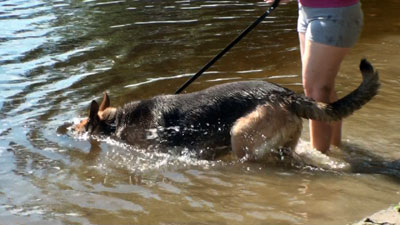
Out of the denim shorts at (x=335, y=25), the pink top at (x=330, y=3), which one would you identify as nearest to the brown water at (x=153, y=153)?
the denim shorts at (x=335, y=25)

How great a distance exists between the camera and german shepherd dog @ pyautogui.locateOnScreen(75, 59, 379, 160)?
5.54 meters

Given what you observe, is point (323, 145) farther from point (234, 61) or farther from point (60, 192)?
point (234, 61)

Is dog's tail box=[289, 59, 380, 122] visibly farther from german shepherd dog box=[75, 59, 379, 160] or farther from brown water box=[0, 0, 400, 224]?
brown water box=[0, 0, 400, 224]

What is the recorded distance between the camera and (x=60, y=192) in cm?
538

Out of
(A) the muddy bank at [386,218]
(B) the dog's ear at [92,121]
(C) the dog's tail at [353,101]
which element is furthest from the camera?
(B) the dog's ear at [92,121]

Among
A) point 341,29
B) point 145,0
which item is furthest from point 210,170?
point 145,0

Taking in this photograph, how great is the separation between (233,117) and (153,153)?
1057 mm

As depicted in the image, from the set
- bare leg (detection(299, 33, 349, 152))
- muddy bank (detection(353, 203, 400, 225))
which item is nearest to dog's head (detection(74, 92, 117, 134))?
bare leg (detection(299, 33, 349, 152))

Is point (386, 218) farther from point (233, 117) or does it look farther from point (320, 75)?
point (233, 117)

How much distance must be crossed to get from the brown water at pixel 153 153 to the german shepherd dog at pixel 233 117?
0.19m

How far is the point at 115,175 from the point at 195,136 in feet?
2.97

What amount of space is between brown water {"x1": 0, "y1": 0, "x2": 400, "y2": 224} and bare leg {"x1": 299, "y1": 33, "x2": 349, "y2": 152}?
279 millimetres

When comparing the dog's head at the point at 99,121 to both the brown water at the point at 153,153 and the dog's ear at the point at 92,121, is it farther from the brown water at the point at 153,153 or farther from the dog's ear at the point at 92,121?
the brown water at the point at 153,153

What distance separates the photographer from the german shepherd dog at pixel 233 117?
5.54m
